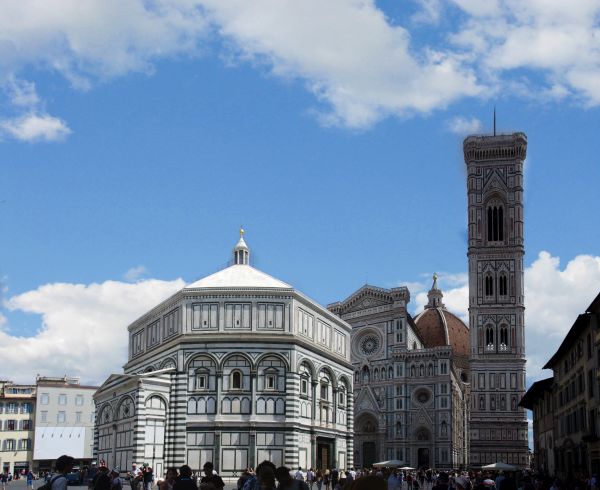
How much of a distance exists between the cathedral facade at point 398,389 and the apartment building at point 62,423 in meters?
31.6

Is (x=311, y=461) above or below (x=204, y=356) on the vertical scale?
below

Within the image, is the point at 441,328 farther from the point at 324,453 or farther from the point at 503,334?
the point at 324,453

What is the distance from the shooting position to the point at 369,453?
114250 millimetres

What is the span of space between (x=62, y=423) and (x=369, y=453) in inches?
1431

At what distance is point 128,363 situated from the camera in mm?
74750

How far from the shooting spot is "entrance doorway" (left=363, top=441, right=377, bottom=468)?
373 feet

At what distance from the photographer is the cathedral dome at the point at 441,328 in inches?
5753

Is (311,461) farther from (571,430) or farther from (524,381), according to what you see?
(524,381)

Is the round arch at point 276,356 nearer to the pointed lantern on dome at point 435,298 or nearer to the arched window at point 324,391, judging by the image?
the arched window at point 324,391

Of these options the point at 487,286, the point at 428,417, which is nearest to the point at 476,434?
the point at 428,417

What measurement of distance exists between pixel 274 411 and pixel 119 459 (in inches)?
423

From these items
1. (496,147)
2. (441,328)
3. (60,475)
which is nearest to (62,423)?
(496,147)

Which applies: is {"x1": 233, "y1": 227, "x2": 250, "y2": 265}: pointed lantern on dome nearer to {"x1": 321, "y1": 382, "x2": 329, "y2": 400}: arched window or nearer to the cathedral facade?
{"x1": 321, "y1": 382, "x2": 329, "y2": 400}: arched window

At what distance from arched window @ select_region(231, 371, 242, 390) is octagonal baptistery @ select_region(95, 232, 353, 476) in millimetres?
64
